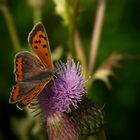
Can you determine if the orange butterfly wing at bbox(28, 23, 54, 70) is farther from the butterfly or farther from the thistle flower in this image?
the thistle flower

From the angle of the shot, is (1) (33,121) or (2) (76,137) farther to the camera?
(1) (33,121)

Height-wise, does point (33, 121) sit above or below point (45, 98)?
below

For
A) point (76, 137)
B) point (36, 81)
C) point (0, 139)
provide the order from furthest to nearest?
1. point (0, 139)
2. point (76, 137)
3. point (36, 81)

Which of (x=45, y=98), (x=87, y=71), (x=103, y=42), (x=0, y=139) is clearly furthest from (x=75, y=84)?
(x=103, y=42)

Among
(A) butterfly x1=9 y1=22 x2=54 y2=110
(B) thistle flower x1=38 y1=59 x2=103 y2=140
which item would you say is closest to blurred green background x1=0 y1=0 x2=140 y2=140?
(B) thistle flower x1=38 y1=59 x2=103 y2=140

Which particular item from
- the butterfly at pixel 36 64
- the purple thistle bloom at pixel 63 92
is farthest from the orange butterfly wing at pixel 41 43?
the purple thistle bloom at pixel 63 92

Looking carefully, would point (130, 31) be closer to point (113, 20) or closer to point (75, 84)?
point (113, 20)

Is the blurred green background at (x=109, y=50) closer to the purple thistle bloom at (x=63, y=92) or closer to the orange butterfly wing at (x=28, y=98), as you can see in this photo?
the purple thistle bloom at (x=63, y=92)
